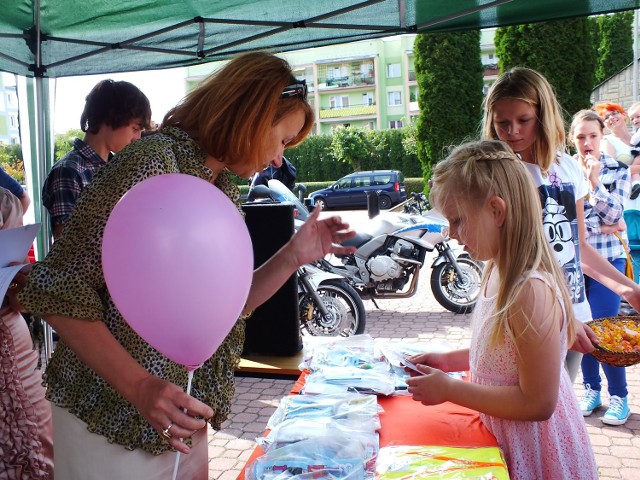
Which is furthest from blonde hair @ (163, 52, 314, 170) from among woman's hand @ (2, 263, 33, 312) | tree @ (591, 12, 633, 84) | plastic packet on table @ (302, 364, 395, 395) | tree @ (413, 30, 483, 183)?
tree @ (591, 12, 633, 84)

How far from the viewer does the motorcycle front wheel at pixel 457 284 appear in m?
6.54

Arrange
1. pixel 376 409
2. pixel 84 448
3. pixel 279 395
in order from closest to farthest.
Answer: pixel 84 448
pixel 376 409
pixel 279 395

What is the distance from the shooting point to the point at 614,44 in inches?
1097

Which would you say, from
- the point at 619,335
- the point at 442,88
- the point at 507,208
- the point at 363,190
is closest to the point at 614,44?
the point at 363,190

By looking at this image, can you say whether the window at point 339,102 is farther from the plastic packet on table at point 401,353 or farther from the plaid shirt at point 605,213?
the plastic packet on table at point 401,353

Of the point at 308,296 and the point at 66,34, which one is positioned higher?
the point at 66,34

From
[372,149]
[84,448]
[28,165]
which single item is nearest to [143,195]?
[84,448]

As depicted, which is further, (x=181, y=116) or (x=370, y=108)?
(x=370, y=108)

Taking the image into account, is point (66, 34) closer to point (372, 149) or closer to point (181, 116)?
point (181, 116)

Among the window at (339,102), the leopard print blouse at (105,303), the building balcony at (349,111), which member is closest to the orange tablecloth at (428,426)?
the leopard print blouse at (105,303)

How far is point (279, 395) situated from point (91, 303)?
365 cm

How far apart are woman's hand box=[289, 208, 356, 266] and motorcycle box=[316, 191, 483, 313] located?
466 centimetres

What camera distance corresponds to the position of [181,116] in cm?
136

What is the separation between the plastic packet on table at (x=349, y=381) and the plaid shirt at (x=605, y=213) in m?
2.57
